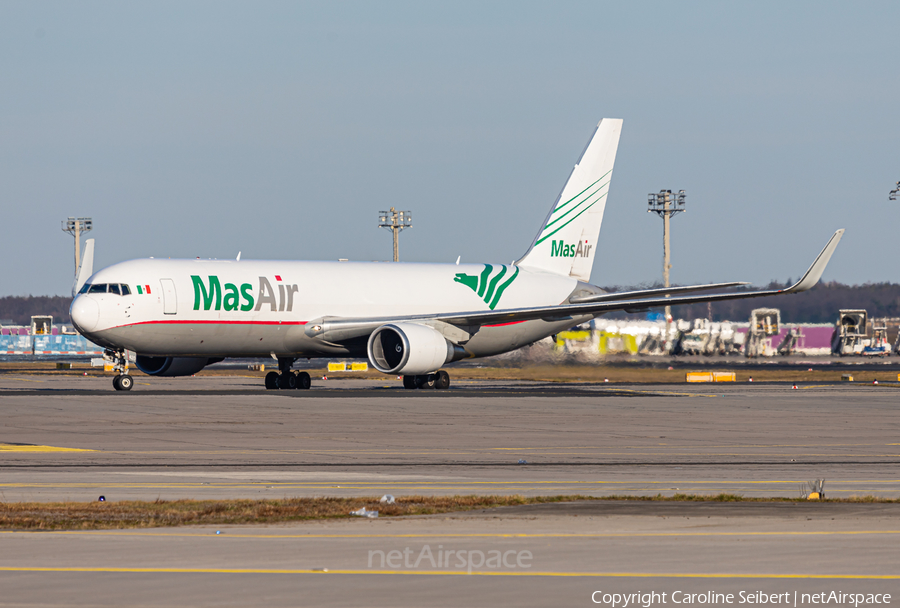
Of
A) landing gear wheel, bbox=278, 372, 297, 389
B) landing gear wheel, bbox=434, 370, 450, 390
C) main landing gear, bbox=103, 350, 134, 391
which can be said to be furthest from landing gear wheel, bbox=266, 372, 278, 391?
landing gear wheel, bbox=434, 370, 450, 390

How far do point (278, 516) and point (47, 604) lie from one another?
4.49 meters

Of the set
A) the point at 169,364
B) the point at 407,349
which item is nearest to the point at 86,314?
the point at 169,364

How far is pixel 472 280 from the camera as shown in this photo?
4875cm

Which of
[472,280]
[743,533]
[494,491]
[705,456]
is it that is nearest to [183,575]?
[743,533]

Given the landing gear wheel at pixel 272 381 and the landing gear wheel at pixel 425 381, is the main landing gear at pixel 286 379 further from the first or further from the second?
the landing gear wheel at pixel 425 381

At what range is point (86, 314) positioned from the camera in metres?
39.4

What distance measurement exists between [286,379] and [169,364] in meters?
4.32

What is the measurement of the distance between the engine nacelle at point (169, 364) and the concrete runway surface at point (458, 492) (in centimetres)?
1096

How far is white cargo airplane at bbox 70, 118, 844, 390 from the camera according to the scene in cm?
4028

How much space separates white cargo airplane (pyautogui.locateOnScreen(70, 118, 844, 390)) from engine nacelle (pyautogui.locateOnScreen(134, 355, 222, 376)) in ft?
0.16

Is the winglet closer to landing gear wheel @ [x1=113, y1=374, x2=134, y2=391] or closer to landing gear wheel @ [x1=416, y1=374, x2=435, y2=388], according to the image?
landing gear wheel @ [x1=416, y1=374, x2=435, y2=388]

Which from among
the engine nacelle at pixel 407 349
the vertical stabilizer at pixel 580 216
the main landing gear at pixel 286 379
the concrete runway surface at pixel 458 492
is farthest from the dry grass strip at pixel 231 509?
the vertical stabilizer at pixel 580 216

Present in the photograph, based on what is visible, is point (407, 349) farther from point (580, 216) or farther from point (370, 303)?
point (580, 216)

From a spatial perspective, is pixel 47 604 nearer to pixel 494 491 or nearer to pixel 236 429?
pixel 494 491
